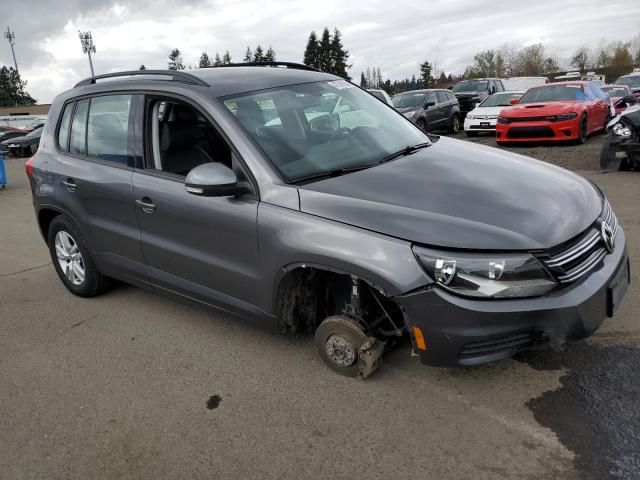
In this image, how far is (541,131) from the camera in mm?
12258

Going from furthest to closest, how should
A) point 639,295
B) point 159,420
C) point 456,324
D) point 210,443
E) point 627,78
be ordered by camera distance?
point 627,78 → point 639,295 → point 159,420 → point 210,443 → point 456,324

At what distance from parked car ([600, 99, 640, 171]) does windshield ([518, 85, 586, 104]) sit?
4.19 metres

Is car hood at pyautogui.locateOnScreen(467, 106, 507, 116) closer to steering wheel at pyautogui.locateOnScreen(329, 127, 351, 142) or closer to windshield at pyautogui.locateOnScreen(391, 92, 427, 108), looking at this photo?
windshield at pyautogui.locateOnScreen(391, 92, 427, 108)

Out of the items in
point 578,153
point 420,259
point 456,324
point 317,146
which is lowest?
point 578,153

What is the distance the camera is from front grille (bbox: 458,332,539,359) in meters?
2.64

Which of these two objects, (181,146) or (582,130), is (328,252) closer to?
(181,146)

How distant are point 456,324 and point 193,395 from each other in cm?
159

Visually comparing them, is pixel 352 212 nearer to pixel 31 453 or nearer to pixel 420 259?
pixel 420 259

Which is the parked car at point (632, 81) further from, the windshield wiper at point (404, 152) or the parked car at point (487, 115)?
the windshield wiper at point (404, 152)

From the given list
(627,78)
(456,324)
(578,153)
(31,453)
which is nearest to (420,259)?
(456,324)

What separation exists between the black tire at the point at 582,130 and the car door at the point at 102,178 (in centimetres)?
1095

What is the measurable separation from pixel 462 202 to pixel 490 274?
442 mm

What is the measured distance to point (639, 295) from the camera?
13.3 ft

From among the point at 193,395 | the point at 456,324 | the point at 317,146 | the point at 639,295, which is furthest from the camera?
the point at 639,295
